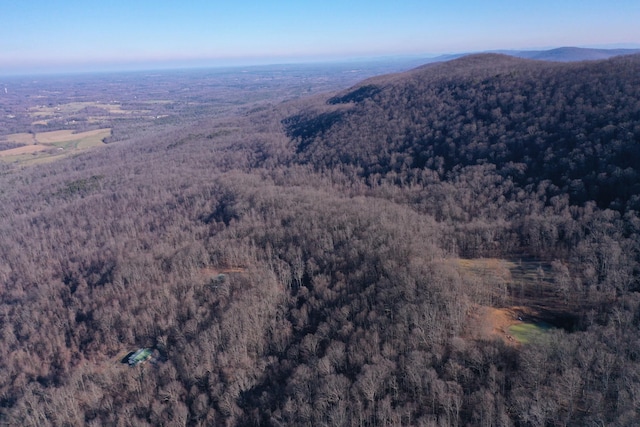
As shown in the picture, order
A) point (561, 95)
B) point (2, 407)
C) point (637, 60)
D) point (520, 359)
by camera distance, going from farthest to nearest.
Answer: point (637, 60)
point (561, 95)
point (2, 407)
point (520, 359)

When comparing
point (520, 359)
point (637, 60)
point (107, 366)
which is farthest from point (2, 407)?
point (637, 60)

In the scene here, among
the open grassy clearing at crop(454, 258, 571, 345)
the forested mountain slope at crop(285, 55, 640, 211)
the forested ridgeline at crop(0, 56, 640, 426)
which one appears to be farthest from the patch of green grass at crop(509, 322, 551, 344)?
the forested mountain slope at crop(285, 55, 640, 211)

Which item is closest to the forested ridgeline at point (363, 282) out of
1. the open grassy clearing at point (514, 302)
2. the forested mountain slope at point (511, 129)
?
the open grassy clearing at point (514, 302)

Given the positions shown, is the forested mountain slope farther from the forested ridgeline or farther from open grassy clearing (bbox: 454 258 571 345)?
open grassy clearing (bbox: 454 258 571 345)

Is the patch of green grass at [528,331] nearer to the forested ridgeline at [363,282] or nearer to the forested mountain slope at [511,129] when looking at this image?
the forested ridgeline at [363,282]

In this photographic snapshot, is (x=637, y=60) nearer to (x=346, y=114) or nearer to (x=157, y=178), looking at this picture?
(x=346, y=114)

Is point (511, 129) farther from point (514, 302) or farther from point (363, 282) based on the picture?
point (363, 282)
